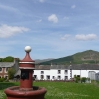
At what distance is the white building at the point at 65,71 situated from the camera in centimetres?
7419

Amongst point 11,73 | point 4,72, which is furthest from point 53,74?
point 4,72

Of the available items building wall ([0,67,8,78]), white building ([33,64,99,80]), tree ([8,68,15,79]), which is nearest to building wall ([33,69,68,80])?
white building ([33,64,99,80])

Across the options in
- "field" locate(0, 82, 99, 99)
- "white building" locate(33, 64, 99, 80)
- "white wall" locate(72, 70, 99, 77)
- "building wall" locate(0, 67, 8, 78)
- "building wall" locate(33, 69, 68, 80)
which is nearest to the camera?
"field" locate(0, 82, 99, 99)

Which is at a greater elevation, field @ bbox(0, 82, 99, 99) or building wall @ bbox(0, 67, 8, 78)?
building wall @ bbox(0, 67, 8, 78)

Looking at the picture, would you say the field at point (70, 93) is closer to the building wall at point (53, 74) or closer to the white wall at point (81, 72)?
the white wall at point (81, 72)

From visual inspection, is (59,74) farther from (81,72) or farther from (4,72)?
(4,72)

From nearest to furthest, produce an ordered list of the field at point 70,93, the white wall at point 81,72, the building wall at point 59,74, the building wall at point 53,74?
the field at point 70,93, the white wall at point 81,72, the building wall at point 59,74, the building wall at point 53,74

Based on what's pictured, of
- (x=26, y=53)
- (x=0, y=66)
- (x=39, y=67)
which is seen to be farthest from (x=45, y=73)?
(x=26, y=53)

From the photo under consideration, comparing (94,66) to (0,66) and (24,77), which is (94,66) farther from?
(24,77)

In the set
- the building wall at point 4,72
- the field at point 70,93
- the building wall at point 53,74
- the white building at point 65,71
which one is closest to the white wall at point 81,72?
the white building at point 65,71

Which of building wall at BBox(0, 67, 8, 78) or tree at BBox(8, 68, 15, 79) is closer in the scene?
tree at BBox(8, 68, 15, 79)

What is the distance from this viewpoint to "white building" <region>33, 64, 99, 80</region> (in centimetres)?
7419

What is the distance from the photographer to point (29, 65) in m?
10.8

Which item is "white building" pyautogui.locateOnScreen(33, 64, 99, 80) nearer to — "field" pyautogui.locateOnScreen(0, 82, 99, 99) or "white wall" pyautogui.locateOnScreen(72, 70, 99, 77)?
"white wall" pyautogui.locateOnScreen(72, 70, 99, 77)
